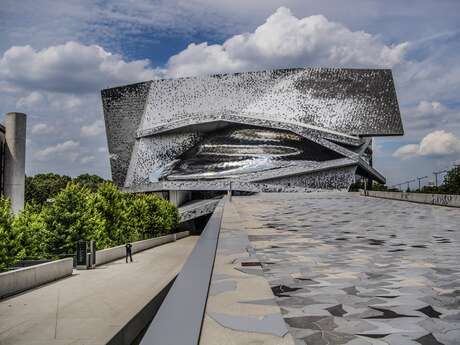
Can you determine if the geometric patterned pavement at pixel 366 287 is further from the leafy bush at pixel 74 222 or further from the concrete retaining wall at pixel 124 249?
the concrete retaining wall at pixel 124 249

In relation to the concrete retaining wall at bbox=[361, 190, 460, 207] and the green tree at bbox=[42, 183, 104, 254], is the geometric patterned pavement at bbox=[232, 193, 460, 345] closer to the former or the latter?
the concrete retaining wall at bbox=[361, 190, 460, 207]

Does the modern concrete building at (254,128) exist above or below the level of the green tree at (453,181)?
above

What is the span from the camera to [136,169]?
4703 centimetres

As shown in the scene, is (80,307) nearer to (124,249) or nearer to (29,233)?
(29,233)

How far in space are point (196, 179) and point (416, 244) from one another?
3591 cm

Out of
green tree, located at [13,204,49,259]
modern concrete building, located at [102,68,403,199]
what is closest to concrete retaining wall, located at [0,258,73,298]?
green tree, located at [13,204,49,259]

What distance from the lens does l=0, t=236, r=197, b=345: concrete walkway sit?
9055 mm

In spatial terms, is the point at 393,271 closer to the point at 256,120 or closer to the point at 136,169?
the point at 256,120

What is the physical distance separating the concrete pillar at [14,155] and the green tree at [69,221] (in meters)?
4.63

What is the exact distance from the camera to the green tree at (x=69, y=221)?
20766 millimetres

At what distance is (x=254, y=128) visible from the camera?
46.2 meters

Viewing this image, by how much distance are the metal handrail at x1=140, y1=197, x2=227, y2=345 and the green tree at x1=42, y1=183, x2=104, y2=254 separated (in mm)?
17618

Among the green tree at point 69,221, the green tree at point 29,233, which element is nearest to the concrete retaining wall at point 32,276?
the green tree at point 29,233

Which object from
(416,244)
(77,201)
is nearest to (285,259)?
(416,244)
